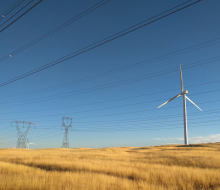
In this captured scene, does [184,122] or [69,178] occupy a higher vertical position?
[184,122]

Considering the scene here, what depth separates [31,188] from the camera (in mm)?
9969

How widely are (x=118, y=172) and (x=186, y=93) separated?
60177 millimetres

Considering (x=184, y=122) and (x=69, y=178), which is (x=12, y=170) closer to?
(x=69, y=178)

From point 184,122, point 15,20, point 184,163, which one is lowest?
point 184,163

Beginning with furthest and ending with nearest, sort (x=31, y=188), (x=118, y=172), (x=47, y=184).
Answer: (x=118, y=172), (x=47, y=184), (x=31, y=188)

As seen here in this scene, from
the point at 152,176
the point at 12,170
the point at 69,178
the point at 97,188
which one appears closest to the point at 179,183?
the point at 152,176

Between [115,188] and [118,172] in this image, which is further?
[118,172]

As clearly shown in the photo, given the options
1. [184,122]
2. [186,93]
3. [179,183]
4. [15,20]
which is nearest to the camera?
[179,183]

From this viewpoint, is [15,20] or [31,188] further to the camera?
[15,20]

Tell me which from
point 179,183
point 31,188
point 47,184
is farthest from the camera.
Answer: point 179,183

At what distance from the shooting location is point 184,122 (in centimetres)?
6309

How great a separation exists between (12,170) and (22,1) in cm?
1398

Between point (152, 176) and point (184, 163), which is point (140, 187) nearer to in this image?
point (152, 176)

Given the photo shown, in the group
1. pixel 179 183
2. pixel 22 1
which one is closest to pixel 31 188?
pixel 179 183
